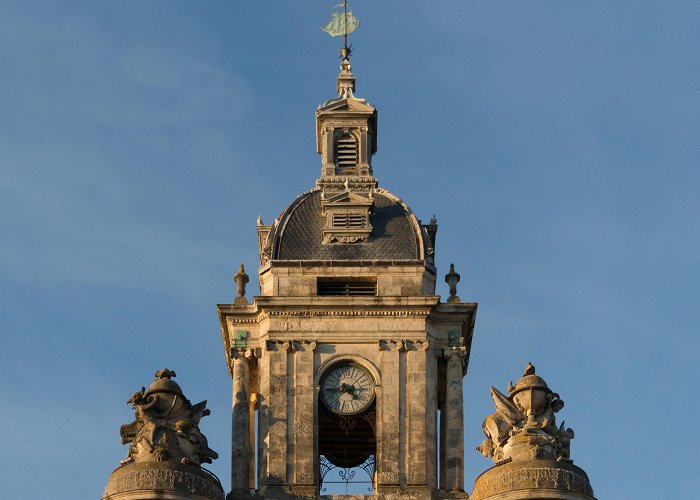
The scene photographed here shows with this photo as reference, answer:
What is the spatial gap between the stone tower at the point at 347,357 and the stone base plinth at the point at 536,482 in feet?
9.70

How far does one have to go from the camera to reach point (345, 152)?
8894 cm

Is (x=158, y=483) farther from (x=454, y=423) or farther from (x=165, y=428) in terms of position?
(x=454, y=423)

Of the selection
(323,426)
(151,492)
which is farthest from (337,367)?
(151,492)

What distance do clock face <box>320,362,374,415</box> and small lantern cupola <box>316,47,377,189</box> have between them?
20.0 feet

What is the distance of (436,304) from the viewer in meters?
84.3

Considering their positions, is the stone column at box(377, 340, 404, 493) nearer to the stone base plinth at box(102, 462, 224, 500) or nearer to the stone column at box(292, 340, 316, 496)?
the stone column at box(292, 340, 316, 496)

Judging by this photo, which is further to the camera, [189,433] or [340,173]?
[340,173]

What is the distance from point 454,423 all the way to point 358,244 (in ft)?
18.7

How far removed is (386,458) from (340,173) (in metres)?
9.63

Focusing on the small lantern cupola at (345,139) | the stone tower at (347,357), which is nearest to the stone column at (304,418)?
the stone tower at (347,357)

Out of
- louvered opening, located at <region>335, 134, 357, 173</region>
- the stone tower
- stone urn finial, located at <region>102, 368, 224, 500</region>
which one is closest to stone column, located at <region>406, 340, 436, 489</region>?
the stone tower

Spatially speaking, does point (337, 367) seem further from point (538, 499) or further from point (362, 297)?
point (538, 499)

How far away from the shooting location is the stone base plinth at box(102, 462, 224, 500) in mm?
78750

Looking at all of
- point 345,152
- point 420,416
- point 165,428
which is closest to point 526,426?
point 420,416
